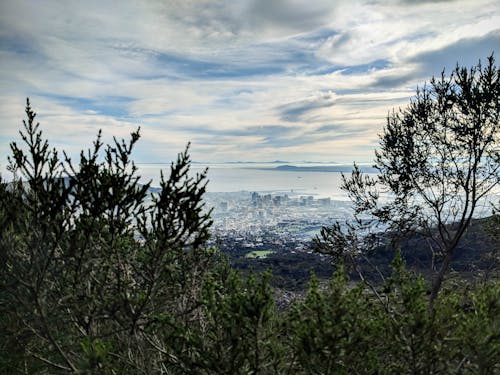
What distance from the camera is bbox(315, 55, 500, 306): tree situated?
11633 mm

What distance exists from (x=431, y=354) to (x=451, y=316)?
62 centimetres

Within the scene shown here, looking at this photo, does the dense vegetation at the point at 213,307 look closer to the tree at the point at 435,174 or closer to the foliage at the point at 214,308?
the foliage at the point at 214,308

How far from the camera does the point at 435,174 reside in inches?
517

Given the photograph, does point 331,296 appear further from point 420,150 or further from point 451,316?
point 420,150

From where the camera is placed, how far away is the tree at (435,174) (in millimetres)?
11633

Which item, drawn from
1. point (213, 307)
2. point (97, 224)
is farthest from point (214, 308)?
point (97, 224)

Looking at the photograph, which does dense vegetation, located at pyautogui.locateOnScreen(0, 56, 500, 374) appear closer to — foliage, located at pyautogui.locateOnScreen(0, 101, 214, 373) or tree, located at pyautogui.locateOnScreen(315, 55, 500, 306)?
foliage, located at pyautogui.locateOnScreen(0, 101, 214, 373)

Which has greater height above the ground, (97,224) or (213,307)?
(97,224)

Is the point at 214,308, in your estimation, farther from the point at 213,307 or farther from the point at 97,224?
the point at 97,224

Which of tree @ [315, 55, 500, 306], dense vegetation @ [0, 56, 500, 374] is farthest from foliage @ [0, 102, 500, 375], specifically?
tree @ [315, 55, 500, 306]

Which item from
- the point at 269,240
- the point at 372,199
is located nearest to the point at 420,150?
the point at 372,199

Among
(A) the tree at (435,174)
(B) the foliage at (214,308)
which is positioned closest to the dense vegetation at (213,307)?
(B) the foliage at (214,308)

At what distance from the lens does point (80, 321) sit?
6102 millimetres

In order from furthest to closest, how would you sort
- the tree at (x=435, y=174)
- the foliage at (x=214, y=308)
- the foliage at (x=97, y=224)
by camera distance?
the tree at (x=435, y=174) → the foliage at (x=97, y=224) → the foliage at (x=214, y=308)
